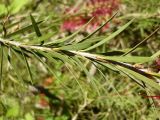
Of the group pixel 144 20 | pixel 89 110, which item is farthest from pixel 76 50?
pixel 89 110

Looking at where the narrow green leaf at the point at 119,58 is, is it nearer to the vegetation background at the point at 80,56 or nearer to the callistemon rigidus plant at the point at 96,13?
the vegetation background at the point at 80,56

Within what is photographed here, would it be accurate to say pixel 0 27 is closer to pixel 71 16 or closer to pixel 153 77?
Result: pixel 153 77

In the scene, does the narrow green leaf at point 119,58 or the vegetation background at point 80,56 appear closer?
the narrow green leaf at point 119,58

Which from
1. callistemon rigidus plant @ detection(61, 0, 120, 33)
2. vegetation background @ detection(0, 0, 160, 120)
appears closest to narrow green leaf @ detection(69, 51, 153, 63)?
vegetation background @ detection(0, 0, 160, 120)

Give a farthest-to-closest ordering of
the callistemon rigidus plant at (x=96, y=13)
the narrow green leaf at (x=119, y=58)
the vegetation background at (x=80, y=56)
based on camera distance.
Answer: the callistemon rigidus plant at (x=96, y=13) → the vegetation background at (x=80, y=56) → the narrow green leaf at (x=119, y=58)

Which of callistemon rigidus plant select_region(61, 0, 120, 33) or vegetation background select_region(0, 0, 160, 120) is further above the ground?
callistemon rigidus plant select_region(61, 0, 120, 33)

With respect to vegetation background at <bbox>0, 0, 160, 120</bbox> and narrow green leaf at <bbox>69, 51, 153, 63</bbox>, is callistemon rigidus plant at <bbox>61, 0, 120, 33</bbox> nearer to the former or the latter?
vegetation background at <bbox>0, 0, 160, 120</bbox>

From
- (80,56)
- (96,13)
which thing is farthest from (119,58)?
(96,13)

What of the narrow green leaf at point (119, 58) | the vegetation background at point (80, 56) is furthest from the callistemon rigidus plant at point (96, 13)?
the narrow green leaf at point (119, 58)

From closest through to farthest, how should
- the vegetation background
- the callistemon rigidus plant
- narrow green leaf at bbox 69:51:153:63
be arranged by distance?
narrow green leaf at bbox 69:51:153:63 → the vegetation background → the callistemon rigidus plant

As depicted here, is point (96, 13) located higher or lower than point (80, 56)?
higher

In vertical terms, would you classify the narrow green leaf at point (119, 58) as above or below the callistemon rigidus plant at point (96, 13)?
below

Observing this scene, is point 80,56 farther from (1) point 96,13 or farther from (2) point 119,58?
(1) point 96,13
